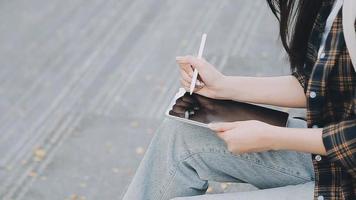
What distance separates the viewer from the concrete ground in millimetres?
2910

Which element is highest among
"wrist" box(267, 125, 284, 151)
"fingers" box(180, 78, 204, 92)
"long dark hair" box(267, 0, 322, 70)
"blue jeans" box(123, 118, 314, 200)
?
"long dark hair" box(267, 0, 322, 70)

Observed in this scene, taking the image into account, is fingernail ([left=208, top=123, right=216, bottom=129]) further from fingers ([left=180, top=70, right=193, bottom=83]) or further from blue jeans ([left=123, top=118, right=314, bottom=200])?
fingers ([left=180, top=70, right=193, bottom=83])

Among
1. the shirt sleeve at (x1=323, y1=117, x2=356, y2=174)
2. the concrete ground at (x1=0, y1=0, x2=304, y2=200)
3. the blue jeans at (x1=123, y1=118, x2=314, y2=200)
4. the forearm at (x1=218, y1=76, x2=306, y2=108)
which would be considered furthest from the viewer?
the concrete ground at (x1=0, y1=0, x2=304, y2=200)

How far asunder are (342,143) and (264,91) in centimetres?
44

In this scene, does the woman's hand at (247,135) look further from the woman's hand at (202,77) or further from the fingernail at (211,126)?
the woman's hand at (202,77)

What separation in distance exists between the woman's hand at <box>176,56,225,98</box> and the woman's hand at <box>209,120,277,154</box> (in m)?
0.25

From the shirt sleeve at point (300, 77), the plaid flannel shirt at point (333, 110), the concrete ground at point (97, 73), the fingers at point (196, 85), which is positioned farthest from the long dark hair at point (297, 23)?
the concrete ground at point (97, 73)

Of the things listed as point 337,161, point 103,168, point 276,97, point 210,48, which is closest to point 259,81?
point 276,97

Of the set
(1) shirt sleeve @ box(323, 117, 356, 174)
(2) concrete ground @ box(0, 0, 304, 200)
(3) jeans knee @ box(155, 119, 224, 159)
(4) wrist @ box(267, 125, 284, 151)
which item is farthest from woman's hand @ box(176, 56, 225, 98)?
(2) concrete ground @ box(0, 0, 304, 200)

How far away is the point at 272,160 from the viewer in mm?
1771

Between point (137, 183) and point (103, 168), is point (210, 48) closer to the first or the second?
point (103, 168)

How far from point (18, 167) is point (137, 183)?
1.21 meters

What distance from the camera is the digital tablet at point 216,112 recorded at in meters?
1.81

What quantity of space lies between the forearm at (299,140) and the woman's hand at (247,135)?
11 mm
